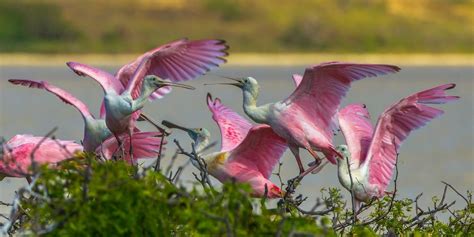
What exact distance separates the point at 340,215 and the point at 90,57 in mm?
43126

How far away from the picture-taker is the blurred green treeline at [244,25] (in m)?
51.8

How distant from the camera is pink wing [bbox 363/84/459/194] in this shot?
8445 mm

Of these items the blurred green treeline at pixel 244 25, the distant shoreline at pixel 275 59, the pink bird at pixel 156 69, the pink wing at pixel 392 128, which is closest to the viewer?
the pink bird at pixel 156 69

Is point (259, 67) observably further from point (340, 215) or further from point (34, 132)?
point (340, 215)

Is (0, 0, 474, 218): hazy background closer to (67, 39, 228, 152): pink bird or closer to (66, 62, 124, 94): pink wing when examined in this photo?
(67, 39, 228, 152): pink bird

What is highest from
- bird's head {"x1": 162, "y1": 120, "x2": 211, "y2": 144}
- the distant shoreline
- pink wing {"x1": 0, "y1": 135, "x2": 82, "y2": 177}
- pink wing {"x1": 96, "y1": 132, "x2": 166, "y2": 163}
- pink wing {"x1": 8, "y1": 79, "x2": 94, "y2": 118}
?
bird's head {"x1": 162, "y1": 120, "x2": 211, "y2": 144}

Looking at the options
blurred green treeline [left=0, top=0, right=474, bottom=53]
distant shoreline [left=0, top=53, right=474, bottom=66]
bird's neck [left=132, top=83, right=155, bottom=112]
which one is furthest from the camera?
blurred green treeline [left=0, top=0, right=474, bottom=53]

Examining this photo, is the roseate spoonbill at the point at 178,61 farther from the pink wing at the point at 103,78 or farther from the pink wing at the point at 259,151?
the pink wing at the point at 259,151

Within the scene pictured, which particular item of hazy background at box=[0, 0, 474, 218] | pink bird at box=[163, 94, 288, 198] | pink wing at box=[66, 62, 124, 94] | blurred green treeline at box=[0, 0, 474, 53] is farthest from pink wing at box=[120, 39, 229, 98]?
blurred green treeline at box=[0, 0, 474, 53]

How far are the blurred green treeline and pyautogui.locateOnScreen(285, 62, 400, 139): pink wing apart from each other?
1651 inches

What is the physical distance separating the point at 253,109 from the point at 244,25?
4704 centimetres

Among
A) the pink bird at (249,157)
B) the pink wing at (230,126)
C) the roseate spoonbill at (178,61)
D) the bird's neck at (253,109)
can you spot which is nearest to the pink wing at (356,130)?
the pink bird at (249,157)

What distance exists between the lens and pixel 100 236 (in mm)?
5055

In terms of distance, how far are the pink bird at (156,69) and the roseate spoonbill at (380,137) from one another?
89cm
